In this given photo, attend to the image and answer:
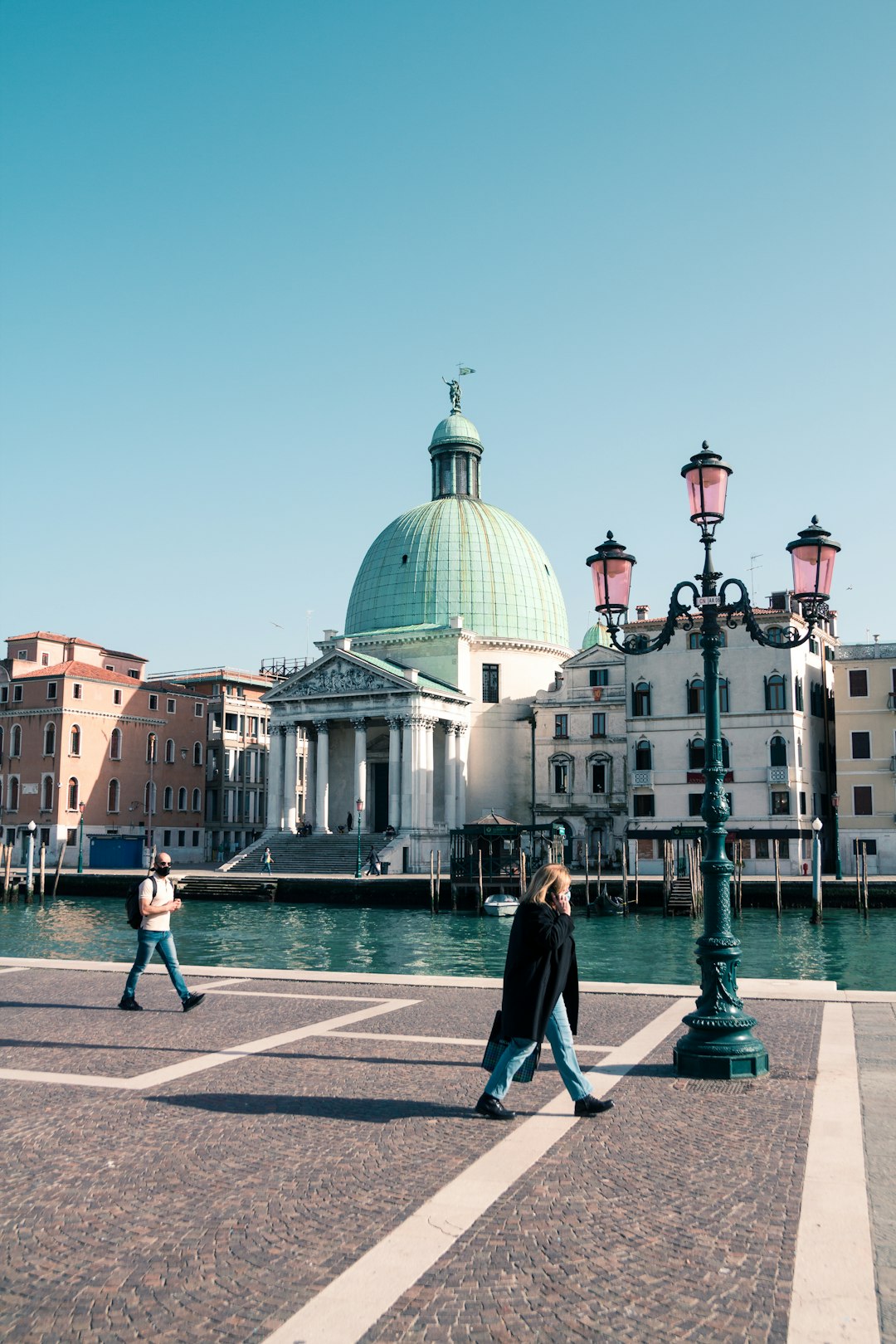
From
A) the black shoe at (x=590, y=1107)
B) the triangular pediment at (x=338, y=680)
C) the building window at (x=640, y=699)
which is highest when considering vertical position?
the triangular pediment at (x=338, y=680)

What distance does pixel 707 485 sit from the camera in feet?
38.3

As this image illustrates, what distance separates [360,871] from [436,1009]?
4629 centimetres

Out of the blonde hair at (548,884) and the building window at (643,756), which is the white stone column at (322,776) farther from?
the blonde hair at (548,884)

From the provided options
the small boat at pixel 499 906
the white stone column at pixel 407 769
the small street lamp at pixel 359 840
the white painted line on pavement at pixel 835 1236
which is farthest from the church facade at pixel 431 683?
the white painted line on pavement at pixel 835 1236

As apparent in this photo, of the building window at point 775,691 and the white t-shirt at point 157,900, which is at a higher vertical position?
the building window at point 775,691

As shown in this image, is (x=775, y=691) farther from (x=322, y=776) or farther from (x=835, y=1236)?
(x=835, y=1236)

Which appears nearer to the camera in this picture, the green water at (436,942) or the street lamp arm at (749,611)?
the street lamp arm at (749,611)

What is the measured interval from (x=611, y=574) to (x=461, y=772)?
56196 mm

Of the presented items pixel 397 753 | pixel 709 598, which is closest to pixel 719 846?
pixel 709 598

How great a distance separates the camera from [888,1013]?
13.2 meters

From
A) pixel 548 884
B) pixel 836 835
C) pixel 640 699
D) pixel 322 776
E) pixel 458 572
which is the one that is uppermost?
pixel 458 572

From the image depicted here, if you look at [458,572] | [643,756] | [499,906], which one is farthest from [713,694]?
[458,572]

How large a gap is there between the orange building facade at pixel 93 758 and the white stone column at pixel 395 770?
48.4ft

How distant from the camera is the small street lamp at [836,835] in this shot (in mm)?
A: 50250
